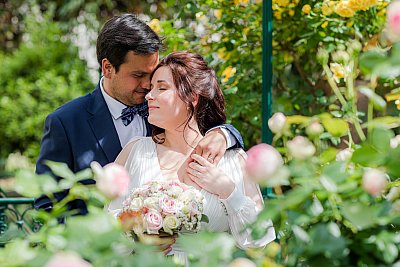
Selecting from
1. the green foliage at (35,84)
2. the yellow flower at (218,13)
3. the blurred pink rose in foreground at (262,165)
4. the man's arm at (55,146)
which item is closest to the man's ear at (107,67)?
the man's arm at (55,146)

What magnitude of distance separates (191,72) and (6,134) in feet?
24.6

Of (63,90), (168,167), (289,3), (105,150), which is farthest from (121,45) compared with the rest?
(63,90)

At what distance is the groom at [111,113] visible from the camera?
2998mm

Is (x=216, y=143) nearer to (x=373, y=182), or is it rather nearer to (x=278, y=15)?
(x=373, y=182)

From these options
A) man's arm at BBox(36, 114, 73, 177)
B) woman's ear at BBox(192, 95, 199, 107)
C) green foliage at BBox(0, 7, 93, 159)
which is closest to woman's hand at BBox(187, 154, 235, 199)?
woman's ear at BBox(192, 95, 199, 107)

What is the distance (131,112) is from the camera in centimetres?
305

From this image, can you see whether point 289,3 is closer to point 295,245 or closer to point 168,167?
point 168,167

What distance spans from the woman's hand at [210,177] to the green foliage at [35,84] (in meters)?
7.09

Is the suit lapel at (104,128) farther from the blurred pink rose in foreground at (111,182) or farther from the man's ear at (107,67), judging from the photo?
the blurred pink rose in foreground at (111,182)

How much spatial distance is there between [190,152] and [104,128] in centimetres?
47

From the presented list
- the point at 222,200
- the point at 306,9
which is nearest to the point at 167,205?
the point at 222,200

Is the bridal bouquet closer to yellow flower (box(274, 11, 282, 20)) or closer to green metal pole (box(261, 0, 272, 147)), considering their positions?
green metal pole (box(261, 0, 272, 147))

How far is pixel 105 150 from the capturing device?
298cm

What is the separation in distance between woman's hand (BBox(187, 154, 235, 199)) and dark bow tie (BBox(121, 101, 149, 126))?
1.65ft
